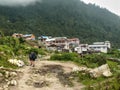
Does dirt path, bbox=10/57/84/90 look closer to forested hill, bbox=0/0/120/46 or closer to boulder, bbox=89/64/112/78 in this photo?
boulder, bbox=89/64/112/78

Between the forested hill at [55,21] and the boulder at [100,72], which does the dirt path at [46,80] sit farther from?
the forested hill at [55,21]

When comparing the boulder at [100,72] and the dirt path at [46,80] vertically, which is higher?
the boulder at [100,72]

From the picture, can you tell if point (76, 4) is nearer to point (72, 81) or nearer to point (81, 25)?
point (81, 25)

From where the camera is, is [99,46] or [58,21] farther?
[58,21]

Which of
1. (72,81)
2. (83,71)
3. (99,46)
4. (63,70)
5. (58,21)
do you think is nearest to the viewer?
(72,81)

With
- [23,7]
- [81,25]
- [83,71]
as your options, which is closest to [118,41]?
[81,25]

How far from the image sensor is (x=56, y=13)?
490 feet

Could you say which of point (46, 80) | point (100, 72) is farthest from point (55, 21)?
point (46, 80)

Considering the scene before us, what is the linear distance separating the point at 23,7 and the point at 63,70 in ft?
446

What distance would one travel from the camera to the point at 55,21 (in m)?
141

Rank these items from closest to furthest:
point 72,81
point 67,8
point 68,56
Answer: point 72,81
point 68,56
point 67,8

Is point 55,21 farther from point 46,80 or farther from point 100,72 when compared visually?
point 46,80

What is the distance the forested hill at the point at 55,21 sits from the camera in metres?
122

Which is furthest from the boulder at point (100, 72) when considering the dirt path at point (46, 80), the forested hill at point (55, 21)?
the forested hill at point (55, 21)
